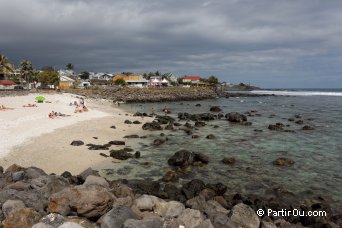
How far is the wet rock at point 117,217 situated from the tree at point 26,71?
4155 inches

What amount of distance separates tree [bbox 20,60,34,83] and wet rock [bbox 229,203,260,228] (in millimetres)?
106204

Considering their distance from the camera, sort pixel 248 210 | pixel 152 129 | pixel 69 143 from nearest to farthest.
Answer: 1. pixel 248 210
2. pixel 69 143
3. pixel 152 129

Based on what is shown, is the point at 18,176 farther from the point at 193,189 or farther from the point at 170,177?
the point at 193,189

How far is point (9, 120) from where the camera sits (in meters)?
29.6

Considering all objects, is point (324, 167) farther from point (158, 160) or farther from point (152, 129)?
point (152, 129)

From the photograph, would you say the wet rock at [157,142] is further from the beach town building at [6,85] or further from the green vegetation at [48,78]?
the green vegetation at [48,78]

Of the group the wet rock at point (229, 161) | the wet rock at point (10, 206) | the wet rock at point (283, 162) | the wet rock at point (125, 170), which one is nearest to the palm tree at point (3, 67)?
the wet rock at point (125, 170)

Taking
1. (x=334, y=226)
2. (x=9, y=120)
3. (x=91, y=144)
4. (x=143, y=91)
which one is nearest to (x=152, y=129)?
(x=91, y=144)

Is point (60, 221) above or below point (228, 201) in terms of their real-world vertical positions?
above

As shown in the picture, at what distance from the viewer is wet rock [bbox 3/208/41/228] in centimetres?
836

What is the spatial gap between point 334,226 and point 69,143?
1807 cm

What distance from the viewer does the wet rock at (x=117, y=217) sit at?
8234 mm

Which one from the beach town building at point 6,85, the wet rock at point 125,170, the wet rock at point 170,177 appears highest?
the beach town building at point 6,85

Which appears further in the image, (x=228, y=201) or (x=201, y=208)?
(x=228, y=201)
